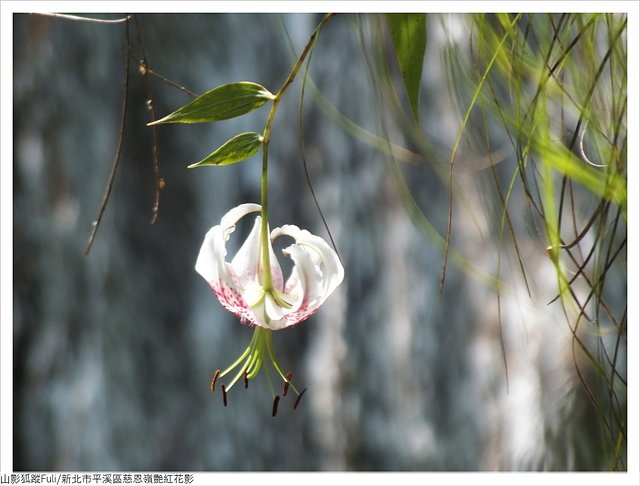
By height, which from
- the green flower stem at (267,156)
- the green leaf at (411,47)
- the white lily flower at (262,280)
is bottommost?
Result: the white lily flower at (262,280)

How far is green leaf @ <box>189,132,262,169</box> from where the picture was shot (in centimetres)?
37

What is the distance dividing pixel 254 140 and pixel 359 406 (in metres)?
1.02

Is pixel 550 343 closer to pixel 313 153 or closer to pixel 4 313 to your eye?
pixel 313 153

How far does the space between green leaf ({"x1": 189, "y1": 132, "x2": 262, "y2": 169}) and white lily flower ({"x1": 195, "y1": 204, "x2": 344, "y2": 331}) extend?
0.13ft

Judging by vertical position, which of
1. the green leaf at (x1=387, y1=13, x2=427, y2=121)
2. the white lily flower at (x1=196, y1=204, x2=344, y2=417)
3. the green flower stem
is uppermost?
the green leaf at (x1=387, y1=13, x2=427, y2=121)

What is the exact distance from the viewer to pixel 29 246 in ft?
4.19

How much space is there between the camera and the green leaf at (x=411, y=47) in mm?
393

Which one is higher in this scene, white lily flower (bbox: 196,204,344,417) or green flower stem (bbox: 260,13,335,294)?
green flower stem (bbox: 260,13,335,294)

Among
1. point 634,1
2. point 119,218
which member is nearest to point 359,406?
point 119,218

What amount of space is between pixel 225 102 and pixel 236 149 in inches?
0.9

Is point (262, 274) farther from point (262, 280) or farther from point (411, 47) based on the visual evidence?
point (411, 47)

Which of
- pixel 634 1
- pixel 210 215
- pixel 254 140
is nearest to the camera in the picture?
pixel 254 140

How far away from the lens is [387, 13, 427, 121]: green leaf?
39 centimetres

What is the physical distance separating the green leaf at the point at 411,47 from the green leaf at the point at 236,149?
7 cm
